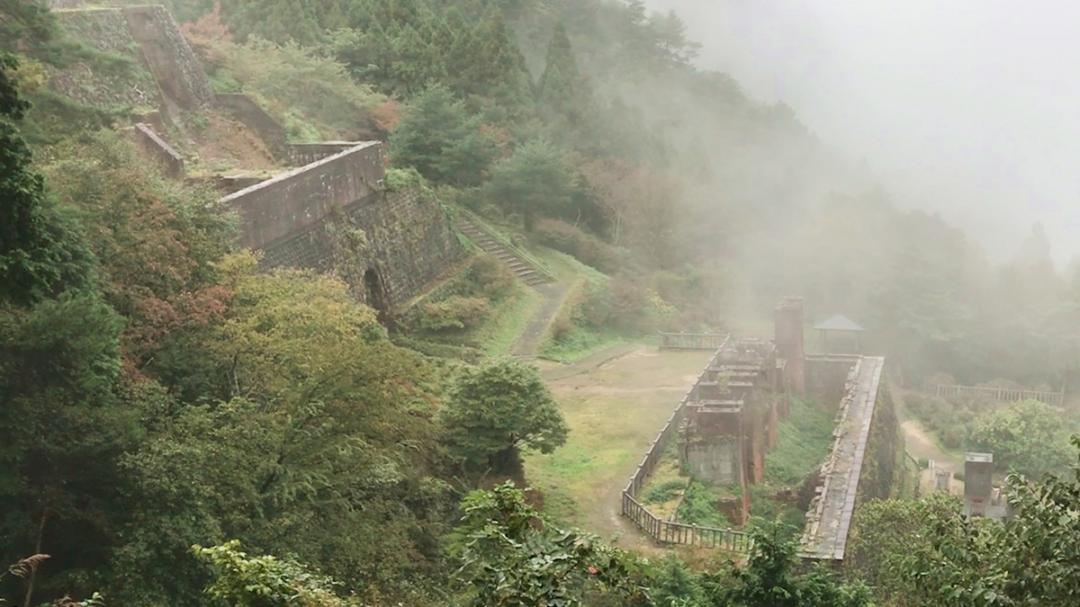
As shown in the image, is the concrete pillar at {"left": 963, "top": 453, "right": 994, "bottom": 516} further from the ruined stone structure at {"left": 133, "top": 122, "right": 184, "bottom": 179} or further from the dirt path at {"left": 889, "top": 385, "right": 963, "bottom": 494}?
the ruined stone structure at {"left": 133, "top": 122, "right": 184, "bottom": 179}

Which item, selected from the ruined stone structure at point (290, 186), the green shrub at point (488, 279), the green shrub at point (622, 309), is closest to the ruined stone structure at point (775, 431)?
the green shrub at point (622, 309)

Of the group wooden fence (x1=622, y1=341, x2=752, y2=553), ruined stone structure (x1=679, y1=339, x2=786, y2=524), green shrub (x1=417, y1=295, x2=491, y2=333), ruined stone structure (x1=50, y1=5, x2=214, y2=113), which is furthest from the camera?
green shrub (x1=417, y1=295, x2=491, y2=333)

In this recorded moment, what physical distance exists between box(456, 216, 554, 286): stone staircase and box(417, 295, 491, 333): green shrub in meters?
4.36

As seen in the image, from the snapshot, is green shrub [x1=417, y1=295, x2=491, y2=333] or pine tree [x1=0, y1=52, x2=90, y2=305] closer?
pine tree [x1=0, y1=52, x2=90, y2=305]

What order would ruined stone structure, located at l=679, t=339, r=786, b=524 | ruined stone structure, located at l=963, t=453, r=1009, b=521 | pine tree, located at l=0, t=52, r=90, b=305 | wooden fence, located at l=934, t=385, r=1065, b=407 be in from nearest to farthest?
pine tree, located at l=0, t=52, r=90, b=305, ruined stone structure, located at l=679, t=339, r=786, b=524, ruined stone structure, located at l=963, t=453, r=1009, b=521, wooden fence, located at l=934, t=385, r=1065, b=407

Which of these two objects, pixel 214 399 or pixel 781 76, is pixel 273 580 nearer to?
pixel 214 399

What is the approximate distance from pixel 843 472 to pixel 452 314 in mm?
10239

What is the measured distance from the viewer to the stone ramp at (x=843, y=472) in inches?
880

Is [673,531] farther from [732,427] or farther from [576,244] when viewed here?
[576,244]

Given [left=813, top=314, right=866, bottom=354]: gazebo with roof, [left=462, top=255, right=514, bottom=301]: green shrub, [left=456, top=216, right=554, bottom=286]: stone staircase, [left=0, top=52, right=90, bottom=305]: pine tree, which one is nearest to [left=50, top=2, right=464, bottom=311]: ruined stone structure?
[left=462, top=255, right=514, bottom=301]: green shrub

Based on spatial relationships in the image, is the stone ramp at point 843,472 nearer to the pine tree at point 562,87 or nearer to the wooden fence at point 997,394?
the wooden fence at point 997,394

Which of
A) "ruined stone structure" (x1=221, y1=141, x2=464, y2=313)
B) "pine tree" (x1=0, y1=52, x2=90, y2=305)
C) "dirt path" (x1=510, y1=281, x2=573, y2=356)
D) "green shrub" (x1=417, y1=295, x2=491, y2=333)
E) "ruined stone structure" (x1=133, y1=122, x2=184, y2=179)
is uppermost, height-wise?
"pine tree" (x1=0, y1=52, x2=90, y2=305)

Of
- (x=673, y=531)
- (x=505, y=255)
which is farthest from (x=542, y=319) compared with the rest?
(x=673, y=531)

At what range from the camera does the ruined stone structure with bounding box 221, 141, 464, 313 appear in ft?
80.1
